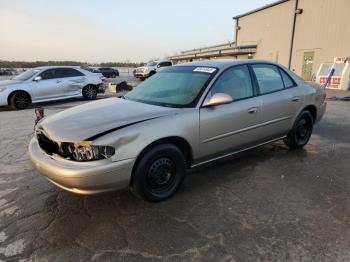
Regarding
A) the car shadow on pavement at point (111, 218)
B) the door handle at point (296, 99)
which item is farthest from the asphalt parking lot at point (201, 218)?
the door handle at point (296, 99)

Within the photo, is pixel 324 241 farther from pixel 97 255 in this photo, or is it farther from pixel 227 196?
pixel 97 255

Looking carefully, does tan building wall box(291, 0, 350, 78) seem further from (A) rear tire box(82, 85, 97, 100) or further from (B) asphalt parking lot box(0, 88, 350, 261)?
(B) asphalt parking lot box(0, 88, 350, 261)

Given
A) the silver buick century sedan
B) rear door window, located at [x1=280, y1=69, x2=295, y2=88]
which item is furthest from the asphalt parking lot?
rear door window, located at [x1=280, y1=69, x2=295, y2=88]

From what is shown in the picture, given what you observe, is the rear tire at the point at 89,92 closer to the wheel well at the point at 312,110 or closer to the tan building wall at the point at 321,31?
the wheel well at the point at 312,110

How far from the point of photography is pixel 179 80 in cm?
429

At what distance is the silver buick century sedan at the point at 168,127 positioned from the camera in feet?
9.94

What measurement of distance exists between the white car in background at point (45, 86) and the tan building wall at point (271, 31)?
Answer: 17.2 m

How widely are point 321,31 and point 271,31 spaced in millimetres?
6495

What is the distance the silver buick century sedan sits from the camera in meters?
3.03

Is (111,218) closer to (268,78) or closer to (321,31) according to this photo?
(268,78)

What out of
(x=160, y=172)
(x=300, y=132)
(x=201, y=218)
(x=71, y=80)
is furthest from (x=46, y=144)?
(x=71, y=80)

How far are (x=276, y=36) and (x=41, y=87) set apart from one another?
67.1ft

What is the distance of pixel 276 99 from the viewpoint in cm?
466

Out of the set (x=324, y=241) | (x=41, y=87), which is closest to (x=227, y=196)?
(x=324, y=241)
